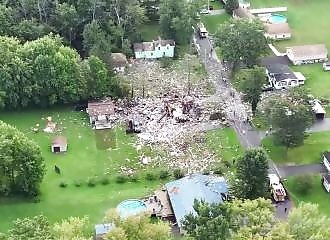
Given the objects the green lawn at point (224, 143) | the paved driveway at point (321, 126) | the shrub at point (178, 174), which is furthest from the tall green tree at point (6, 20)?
the paved driveway at point (321, 126)

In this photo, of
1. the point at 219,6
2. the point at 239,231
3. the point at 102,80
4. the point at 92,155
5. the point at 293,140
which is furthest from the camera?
the point at 219,6

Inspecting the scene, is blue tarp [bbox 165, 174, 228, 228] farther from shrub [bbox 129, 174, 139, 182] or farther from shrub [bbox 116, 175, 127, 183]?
shrub [bbox 116, 175, 127, 183]

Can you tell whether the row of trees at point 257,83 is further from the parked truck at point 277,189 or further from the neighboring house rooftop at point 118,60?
the neighboring house rooftop at point 118,60

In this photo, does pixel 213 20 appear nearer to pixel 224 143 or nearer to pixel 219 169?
pixel 224 143

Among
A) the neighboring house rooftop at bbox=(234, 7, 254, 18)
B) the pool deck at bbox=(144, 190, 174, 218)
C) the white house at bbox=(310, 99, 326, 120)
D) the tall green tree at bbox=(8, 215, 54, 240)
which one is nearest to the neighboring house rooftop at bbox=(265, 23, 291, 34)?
the neighboring house rooftop at bbox=(234, 7, 254, 18)

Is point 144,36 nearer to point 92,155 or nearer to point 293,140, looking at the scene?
point 92,155

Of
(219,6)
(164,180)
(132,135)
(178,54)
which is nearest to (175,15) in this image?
(178,54)

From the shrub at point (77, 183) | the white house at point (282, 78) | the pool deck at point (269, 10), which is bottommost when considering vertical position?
the shrub at point (77, 183)
